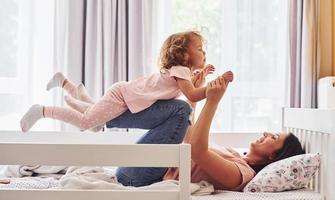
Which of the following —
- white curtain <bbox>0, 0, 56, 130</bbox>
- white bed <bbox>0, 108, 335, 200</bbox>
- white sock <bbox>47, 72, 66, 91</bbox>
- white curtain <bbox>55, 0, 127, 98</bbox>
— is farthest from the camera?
white curtain <bbox>0, 0, 56, 130</bbox>

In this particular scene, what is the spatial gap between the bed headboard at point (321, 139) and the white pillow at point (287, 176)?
0.15 feet

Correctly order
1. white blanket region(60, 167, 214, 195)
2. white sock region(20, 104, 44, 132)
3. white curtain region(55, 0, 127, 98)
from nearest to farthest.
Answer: white blanket region(60, 167, 214, 195) → white sock region(20, 104, 44, 132) → white curtain region(55, 0, 127, 98)

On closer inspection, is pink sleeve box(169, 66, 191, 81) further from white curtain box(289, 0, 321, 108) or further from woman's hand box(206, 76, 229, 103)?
white curtain box(289, 0, 321, 108)

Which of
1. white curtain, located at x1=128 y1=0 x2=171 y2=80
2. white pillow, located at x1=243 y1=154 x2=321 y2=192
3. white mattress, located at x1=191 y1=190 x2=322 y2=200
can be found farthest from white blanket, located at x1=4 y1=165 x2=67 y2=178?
white curtain, located at x1=128 y1=0 x2=171 y2=80

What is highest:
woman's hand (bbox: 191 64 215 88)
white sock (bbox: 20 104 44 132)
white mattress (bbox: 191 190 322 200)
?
woman's hand (bbox: 191 64 215 88)

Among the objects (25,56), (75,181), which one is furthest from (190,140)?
(25,56)

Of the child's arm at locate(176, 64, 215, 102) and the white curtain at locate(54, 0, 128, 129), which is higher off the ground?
the white curtain at locate(54, 0, 128, 129)

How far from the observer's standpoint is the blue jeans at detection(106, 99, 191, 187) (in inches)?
69.9

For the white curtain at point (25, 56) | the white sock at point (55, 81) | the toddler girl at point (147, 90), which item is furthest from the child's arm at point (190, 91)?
the white curtain at point (25, 56)

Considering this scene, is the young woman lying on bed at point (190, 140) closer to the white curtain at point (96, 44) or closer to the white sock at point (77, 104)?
the white sock at point (77, 104)

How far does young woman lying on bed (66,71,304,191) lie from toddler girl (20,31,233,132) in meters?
0.04

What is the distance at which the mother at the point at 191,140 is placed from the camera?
174cm

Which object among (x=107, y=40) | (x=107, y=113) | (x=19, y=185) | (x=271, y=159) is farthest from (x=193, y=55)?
(x=107, y=40)

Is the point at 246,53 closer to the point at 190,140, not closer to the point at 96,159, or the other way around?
the point at 190,140
